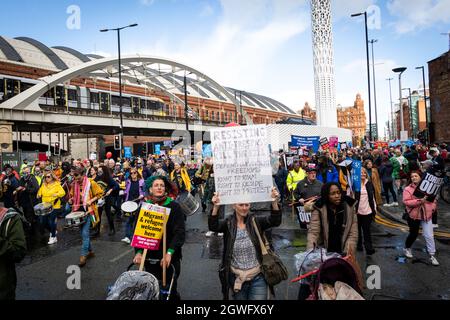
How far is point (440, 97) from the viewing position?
2531cm

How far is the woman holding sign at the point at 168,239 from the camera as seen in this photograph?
339cm

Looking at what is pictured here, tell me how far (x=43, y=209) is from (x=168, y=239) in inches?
197

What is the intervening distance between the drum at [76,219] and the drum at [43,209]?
1.57 meters

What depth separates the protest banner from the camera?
531cm

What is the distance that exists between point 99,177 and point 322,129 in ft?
101

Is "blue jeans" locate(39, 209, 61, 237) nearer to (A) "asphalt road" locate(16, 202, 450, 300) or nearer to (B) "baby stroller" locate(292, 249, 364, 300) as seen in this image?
(A) "asphalt road" locate(16, 202, 450, 300)

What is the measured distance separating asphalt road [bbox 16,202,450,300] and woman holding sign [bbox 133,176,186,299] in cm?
112

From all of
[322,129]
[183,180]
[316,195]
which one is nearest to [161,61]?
[322,129]

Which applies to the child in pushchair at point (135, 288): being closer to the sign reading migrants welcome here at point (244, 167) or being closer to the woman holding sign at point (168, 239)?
the woman holding sign at point (168, 239)

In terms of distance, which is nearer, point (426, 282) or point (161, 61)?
point (426, 282)

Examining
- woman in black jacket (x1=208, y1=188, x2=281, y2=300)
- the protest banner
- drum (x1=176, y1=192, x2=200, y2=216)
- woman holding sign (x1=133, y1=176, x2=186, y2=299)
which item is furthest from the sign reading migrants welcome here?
the protest banner

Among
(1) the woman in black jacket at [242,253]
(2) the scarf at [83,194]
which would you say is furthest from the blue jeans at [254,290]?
(2) the scarf at [83,194]
